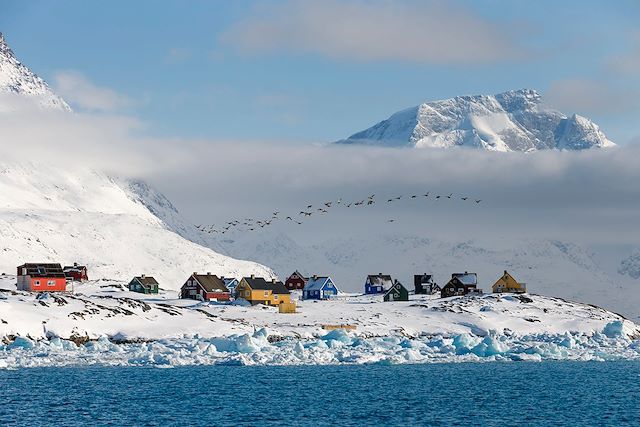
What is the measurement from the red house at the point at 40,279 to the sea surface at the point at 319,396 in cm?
6387

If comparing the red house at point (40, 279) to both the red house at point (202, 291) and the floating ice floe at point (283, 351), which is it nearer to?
the red house at point (202, 291)

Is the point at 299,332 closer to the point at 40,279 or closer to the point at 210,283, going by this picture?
the point at 210,283

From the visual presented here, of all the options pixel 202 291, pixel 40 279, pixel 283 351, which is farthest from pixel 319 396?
pixel 202 291

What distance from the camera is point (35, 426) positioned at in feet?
230

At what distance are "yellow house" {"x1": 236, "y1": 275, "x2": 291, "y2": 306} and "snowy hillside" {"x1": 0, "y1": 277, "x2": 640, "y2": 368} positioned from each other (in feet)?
13.8

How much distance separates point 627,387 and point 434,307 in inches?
3070

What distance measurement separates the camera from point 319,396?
294 ft

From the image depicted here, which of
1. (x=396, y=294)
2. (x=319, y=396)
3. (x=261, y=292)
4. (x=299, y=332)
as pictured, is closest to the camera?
(x=319, y=396)

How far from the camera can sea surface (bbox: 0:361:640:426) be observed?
7606 cm

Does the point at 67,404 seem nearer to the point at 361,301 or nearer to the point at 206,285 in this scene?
the point at 206,285

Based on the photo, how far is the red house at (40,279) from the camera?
171 m

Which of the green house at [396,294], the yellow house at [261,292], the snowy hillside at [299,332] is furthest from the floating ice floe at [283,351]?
the green house at [396,294]

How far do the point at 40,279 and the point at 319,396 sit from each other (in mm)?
93940

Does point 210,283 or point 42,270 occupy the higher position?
point 42,270
